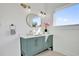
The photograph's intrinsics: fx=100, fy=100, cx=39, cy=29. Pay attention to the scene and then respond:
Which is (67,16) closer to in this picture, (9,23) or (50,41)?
(50,41)

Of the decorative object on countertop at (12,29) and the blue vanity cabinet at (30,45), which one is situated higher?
the decorative object on countertop at (12,29)

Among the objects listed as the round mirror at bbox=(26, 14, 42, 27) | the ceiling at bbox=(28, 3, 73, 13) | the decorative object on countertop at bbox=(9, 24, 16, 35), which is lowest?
the decorative object on countertop at bbox=(9, 24, 16, 35)

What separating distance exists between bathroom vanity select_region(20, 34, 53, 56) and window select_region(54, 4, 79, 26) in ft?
0.56

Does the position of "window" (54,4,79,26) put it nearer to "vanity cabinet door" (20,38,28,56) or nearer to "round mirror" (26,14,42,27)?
"round mirror" (26,14,42,27)

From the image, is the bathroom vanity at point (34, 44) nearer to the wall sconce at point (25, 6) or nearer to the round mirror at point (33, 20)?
the round mirror at point (33, 20)

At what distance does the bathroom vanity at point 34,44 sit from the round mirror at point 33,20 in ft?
0.40

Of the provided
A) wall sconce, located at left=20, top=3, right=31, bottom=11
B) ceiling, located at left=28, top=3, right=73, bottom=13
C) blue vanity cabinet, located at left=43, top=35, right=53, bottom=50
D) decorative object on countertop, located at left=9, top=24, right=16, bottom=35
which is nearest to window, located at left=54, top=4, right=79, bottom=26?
ceiling, located at left=28, top=3, right=73, bottom=13

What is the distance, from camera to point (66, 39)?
38.5 inches

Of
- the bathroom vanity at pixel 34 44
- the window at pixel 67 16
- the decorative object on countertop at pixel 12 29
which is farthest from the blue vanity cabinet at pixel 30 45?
the window at pixel 67 16

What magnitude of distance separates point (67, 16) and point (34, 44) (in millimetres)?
418

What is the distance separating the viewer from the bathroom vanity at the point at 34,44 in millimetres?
937

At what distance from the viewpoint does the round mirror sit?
37.6 inches

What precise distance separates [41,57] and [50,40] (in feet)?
0.60

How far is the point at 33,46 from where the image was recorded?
37.6 inches
